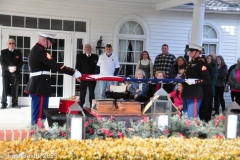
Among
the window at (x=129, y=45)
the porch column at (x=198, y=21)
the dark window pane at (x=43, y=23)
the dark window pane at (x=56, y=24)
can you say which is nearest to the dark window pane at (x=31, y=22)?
the dark window pane at (x=43, y=23)

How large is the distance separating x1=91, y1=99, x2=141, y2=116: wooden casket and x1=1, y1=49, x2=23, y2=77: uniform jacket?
4224 millimetres

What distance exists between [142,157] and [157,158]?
0.11m

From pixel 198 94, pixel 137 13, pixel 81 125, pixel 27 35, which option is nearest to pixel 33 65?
pixel 81 125


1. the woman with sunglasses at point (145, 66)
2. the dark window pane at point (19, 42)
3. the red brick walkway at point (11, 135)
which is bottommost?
the red brick walkway at point (11, 135)

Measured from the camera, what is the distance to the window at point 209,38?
32.6ft

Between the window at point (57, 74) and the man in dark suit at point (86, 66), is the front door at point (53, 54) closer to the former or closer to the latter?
the window at point (57, 74)

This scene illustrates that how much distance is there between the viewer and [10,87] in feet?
26.3

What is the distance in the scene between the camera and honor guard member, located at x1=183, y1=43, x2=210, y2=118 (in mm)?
5098

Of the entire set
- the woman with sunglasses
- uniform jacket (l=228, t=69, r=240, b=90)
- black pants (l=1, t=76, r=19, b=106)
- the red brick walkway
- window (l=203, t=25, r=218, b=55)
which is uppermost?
window (l=203, t=25, r=218, b=55)

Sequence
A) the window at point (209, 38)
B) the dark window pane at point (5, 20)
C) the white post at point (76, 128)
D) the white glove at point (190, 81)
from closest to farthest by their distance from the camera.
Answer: the white post at point (76, 128), the white glove at point (190, 81), the dark window pane at point (5, 20), the window at point (209, 38)

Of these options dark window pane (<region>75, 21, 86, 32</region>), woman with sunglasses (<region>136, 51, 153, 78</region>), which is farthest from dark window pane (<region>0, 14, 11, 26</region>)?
woman with sunglasses (<region>136, 51, 153, 78</region>)

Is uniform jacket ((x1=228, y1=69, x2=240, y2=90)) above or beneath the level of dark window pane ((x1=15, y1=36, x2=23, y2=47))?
beneath

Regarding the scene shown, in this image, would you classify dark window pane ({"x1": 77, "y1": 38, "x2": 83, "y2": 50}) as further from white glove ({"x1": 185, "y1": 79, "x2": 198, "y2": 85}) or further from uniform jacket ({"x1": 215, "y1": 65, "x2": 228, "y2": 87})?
white glove ({"x1": 185, "y1": 79, "x2": 198, "y2": 85})

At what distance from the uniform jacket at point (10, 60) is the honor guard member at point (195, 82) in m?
4.25
